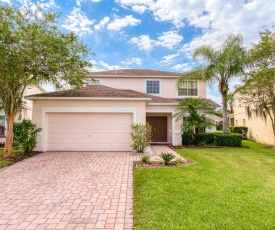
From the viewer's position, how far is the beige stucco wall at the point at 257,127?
17.8m

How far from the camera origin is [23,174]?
299 inches

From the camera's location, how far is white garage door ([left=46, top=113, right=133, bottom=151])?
13.1 m

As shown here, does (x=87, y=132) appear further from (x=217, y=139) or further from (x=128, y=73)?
(x=128, y=73)

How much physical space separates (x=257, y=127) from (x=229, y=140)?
668 centimetres

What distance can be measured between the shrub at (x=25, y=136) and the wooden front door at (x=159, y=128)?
983 centimetres

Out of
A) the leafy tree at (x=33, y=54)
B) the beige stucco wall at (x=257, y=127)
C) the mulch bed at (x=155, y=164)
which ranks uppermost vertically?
the leafy tree at (x=33, y=54)

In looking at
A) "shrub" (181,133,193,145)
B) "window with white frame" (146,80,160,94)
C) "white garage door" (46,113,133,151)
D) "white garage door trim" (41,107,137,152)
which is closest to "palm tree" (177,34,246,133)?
"shrub" (181,133,193,145)

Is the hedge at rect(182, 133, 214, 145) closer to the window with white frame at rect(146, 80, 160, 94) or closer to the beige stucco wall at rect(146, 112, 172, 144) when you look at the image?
the beige stucco wall at rect(146, 112, 172, 144)

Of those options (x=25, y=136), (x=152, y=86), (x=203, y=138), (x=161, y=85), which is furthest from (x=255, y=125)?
(x=25, y=136)

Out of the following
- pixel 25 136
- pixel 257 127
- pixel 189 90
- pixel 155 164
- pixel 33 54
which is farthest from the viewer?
pixel 189 90

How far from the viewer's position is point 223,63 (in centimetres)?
1565

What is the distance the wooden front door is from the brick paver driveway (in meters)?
10.00

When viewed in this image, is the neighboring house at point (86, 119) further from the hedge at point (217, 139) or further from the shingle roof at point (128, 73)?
the shingle roof at point (128, 73)

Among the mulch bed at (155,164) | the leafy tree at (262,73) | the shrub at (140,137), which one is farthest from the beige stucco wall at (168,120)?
the mulch bed at (155,164)
